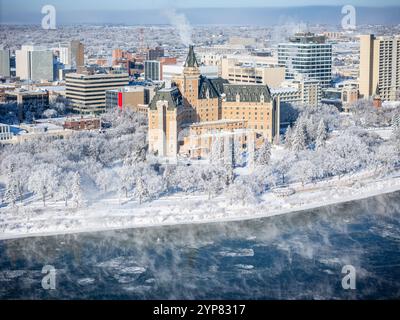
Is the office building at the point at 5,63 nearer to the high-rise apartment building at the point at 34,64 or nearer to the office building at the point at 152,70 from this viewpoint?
the high-rise apartment building at the point at 34,64

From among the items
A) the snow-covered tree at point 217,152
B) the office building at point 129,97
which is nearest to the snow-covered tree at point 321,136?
the snow-covered tree at point 217,152

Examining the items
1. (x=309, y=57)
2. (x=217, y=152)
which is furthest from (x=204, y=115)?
(x=309, y=57)

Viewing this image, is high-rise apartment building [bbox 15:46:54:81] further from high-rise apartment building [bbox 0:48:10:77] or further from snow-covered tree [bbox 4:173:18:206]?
snow-covered tree [bbox 4:173:18:206]

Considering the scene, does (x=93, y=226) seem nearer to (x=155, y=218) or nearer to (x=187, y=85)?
(x=155, y=218)

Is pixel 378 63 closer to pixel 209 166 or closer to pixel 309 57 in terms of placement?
pixel 309 57

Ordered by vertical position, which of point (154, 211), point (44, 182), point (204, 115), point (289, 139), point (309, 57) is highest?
point (309, 57)

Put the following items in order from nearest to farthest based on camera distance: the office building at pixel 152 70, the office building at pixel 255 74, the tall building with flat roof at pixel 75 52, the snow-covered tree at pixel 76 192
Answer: the snow-covered tree at pixel 76 192 → the office building at pixel 255 74 → the office building at pixel 152 70 → the tall building with flat roof at pixel 75 52
